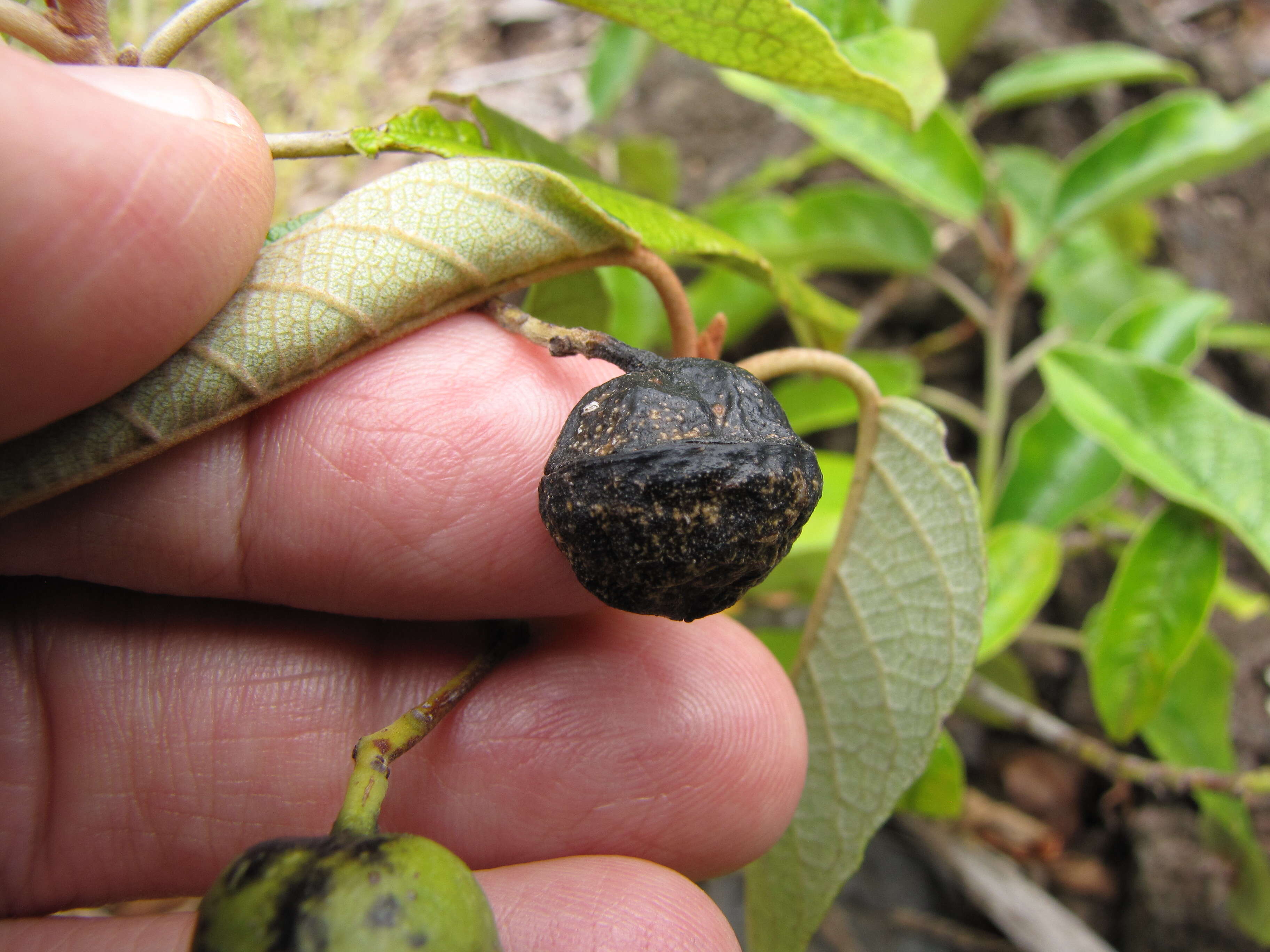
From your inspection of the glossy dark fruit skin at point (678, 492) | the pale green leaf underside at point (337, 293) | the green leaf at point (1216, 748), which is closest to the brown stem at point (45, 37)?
the pale green leaf underside at point (337, 293)

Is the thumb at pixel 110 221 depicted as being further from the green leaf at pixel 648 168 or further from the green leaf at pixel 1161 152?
the green leaf at pixel 1161 152

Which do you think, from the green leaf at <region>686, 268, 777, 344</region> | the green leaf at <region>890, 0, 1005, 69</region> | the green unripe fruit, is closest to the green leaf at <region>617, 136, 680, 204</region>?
the green leaf at <region>686, 268, 777, 344</region>

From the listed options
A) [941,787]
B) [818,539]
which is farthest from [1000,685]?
[818,539]

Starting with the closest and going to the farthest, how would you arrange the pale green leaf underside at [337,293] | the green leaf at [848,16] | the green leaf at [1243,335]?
the pale green leaf underside at [337,293], the green leaf at [848,16], the green leaf at [1243,335]

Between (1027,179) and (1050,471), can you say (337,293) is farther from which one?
(1027,179)

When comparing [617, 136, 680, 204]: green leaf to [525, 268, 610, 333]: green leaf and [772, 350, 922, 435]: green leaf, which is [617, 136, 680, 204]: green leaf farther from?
[525, 268, 610, 333]: green leaf
